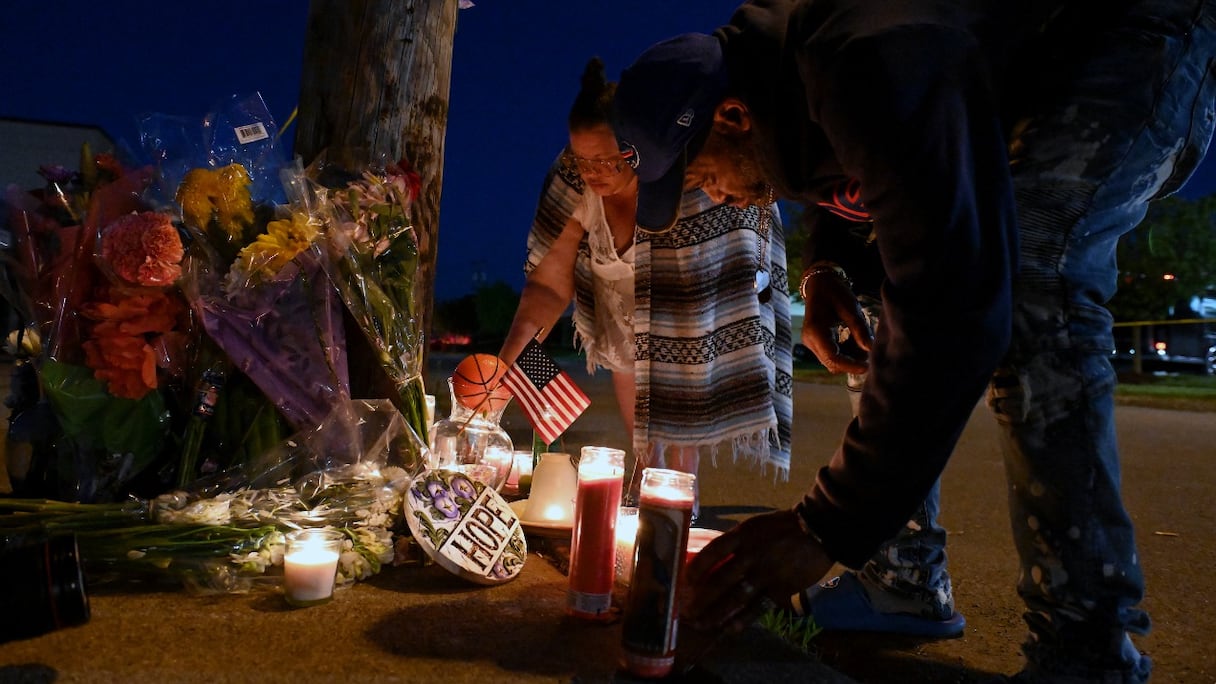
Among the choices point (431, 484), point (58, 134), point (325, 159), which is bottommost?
point (431, 484)

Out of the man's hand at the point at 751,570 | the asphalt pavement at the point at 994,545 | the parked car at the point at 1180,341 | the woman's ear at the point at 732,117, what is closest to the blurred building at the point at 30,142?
the asphalt pavement at the point at 994,545

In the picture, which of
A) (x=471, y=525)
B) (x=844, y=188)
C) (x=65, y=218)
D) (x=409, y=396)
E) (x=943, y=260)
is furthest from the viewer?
(x=409, y=396)

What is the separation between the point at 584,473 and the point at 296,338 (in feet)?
3.14

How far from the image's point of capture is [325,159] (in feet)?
8.39

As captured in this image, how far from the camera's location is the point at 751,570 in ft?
4.10

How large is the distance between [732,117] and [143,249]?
4.81 ft

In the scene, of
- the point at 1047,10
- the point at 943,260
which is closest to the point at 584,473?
the point at 943,260

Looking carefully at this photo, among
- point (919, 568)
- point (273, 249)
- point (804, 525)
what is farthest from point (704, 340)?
point (804, 525)

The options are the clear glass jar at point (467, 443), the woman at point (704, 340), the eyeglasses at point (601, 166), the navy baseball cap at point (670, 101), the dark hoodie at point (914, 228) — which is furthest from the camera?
the woman at point (704, 340)

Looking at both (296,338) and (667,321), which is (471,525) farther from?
(667,321)

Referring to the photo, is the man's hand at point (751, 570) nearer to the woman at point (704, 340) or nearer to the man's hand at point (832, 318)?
the man's hand at point (832, 318)

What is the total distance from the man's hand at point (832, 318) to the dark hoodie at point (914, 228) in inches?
32.6

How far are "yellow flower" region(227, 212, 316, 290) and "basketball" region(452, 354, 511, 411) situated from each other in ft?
2.91

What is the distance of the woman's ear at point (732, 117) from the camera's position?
1.56m
